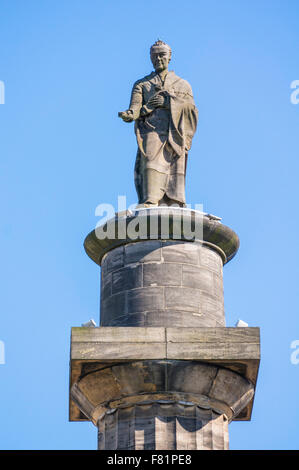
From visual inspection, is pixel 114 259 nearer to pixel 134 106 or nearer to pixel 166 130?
pixel 166 130

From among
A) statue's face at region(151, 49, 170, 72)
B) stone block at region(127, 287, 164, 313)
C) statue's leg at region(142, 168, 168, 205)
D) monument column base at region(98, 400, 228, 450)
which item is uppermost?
statue's face at region(151, 49, 170, 72)

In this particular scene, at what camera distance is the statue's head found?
25938 millimetres

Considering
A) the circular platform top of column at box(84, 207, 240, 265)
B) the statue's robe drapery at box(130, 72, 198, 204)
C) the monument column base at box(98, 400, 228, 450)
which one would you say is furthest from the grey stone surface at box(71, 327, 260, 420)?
the statue's robe drapery at box(130, 72, 198, 204)

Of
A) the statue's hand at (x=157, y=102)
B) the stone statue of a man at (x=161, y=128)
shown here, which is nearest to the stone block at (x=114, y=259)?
the stone statue of a man at (x=161, y=128)

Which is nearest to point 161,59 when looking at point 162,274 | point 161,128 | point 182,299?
point 161,128

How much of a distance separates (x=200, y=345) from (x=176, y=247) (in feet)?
7.63

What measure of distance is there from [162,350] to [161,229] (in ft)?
8.76

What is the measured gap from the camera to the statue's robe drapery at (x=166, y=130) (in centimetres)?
2506

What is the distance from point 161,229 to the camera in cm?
2359

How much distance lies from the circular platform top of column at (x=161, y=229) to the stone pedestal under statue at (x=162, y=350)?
0.02m

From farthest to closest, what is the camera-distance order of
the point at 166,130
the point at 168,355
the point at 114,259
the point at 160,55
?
the point at 160,55
the point at 166,130
the point at 114,259
the point at 168,355

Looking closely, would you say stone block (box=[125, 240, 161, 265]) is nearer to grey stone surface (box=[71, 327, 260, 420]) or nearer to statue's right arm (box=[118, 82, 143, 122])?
grey stone surface (box=[71, 327, 260, 420])
